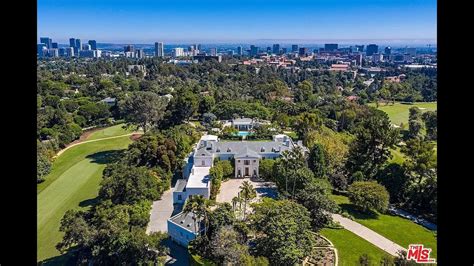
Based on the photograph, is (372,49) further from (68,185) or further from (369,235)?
(68,185)

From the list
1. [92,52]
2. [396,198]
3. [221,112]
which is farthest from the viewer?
[92,52]

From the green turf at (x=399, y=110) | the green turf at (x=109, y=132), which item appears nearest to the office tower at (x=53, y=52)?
the green turf at (x=109, y=132)

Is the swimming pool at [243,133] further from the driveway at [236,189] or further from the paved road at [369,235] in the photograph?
the paved road at [369,235]

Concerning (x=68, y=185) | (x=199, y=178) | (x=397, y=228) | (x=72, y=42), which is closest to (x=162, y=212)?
(x=199, y=178)
